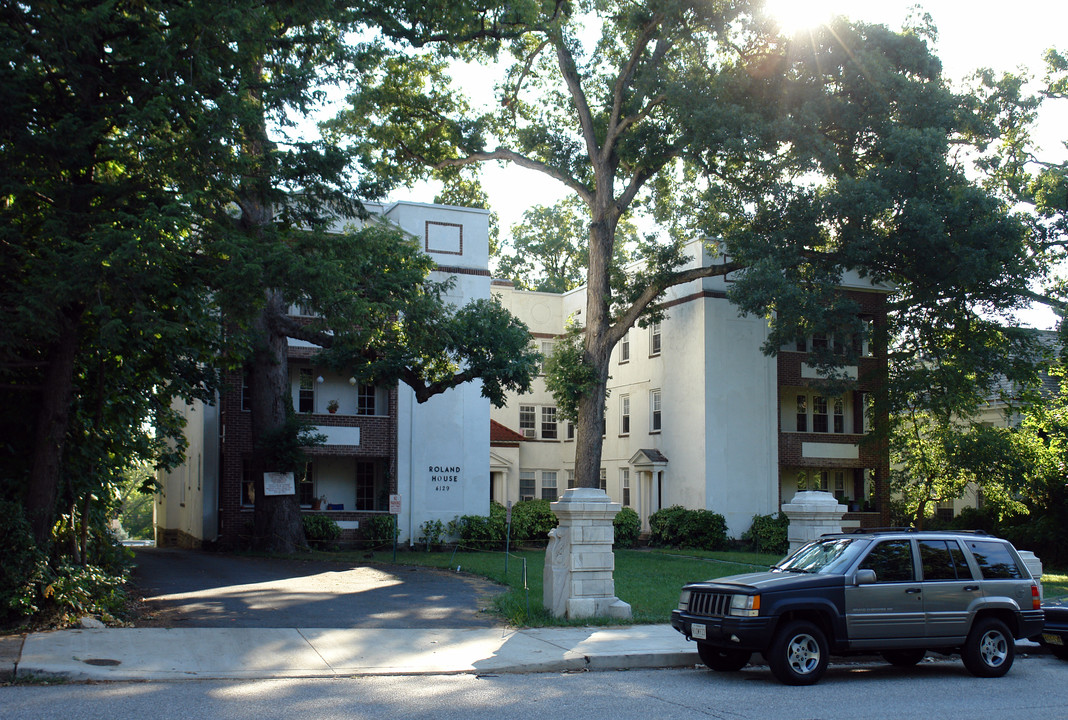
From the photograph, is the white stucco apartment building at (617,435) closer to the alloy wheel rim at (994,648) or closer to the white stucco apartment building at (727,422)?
the white stucco apartment building at (727,422)

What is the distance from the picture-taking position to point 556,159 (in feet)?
115

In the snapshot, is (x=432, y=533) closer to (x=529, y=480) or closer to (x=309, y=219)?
(x=529, y=480)

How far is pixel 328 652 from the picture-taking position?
38.0 feet

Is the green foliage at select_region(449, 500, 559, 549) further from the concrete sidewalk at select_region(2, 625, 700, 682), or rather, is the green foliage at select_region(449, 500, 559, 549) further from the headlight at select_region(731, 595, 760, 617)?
the headlight at select_region(731, 595, 760, 617)

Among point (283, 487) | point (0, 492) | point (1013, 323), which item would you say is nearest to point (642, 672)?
point (0, 492)

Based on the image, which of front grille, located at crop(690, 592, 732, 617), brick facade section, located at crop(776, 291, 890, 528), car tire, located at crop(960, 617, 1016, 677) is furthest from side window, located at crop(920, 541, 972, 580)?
brick facade section, located at crop(776, 291, 890, 528)

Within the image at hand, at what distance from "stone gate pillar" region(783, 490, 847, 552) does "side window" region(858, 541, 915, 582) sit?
4.98 meters

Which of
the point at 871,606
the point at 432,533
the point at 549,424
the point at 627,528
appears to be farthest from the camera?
the point at 549,424

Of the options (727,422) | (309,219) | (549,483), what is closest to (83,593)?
(309,219)

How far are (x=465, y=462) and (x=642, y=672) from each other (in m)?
21.7

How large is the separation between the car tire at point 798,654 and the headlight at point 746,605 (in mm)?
434

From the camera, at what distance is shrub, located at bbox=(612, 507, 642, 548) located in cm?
3525

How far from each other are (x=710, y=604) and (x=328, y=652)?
463 cm

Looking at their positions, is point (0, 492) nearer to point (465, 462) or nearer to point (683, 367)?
point (465, 462)
